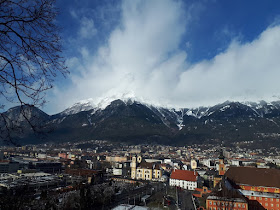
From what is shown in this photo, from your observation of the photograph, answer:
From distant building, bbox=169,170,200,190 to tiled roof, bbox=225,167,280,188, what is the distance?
818 cm

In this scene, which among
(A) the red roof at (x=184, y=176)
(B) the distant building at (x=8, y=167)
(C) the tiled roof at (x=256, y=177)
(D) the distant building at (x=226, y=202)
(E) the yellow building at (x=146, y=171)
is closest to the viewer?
(D) the distant building at (x=226, y=202)

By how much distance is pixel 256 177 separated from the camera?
116ft

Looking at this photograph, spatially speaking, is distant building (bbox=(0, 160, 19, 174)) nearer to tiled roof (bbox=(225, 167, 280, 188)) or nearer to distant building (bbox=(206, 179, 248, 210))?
distant building (bbox=(206, 179, 248, 210))

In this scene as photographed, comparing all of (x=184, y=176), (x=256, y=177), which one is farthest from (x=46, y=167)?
(x=256, y=177)

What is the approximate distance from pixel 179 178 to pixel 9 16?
45920 millimetres

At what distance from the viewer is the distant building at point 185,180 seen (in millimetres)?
43781

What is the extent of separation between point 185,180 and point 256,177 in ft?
43.8

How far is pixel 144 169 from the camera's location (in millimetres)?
55219

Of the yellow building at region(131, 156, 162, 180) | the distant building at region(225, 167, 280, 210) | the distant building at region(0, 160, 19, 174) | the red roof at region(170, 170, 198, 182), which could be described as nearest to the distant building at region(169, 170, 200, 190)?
the red roof at region(170, 170, 198, 182)

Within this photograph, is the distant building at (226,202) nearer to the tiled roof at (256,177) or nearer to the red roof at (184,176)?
the tiled roof at (256,177)

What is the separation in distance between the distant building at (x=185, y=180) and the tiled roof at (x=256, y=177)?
8.18 metres

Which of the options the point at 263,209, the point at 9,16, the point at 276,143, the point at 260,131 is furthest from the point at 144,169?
the point at 260,131

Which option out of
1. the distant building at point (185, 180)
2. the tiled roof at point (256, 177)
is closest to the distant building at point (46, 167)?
the distant building at point (185, 180)

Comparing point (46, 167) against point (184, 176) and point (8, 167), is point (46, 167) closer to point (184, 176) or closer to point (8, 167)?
point (8, 167)
